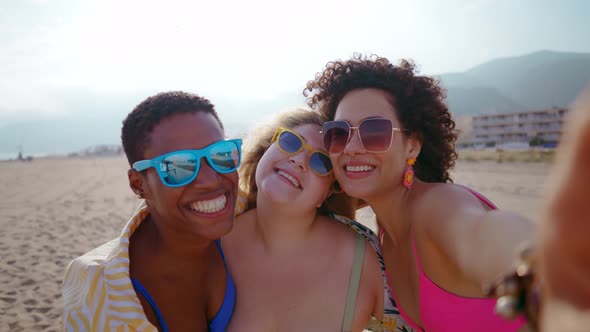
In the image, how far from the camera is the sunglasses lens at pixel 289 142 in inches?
109

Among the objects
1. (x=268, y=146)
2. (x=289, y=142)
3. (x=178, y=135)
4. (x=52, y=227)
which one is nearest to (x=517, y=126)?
(x=52, y=227)

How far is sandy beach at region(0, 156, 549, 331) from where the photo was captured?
523 cm

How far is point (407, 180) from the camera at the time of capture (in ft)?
8.56

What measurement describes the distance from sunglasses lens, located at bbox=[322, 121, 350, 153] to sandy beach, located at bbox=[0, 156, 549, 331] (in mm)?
1641

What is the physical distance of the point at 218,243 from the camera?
272 centimetres

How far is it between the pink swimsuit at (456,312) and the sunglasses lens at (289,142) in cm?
111

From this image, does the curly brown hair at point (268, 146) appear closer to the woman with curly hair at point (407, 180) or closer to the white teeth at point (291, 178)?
the woman with curly hair at point (407, 180)

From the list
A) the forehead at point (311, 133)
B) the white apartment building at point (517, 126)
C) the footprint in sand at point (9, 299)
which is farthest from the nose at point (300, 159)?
the white apartment building at point (517, 126)

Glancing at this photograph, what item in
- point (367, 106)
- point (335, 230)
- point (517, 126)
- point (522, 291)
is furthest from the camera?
point (517, 126)

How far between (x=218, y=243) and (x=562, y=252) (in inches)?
93.5

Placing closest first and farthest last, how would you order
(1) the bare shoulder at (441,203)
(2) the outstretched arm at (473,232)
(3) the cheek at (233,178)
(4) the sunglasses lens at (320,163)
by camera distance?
(2) the outstretched arm at (473,232), (1) the bare shoulder at (441,203), (3) the cheek at (233,178), (4) the sunglasses lens at (320,163)

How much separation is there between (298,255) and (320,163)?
2.38ft

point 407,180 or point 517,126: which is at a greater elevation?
point 407,180

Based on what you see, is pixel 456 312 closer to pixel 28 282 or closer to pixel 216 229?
pixel 216 229
